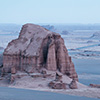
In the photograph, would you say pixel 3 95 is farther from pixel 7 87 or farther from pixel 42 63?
pixel 42 63

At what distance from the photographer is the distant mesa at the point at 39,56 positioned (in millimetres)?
30000

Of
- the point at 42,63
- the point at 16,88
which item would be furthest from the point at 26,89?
the point at 42,63

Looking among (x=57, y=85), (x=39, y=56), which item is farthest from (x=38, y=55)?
(x=57, y=85)

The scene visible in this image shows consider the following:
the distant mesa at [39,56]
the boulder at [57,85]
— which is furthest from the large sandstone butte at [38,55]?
the boulder at [57,85]

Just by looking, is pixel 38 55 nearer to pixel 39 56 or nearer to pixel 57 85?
pixel 39 56

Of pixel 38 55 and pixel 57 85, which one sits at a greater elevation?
pixel 38 55

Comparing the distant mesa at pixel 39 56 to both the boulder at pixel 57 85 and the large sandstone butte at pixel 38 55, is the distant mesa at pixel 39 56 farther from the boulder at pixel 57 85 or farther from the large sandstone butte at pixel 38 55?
the boulder at pixel 57 85

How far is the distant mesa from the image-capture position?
30.0 metres

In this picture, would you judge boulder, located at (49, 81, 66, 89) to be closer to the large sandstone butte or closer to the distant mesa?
the distant mesa

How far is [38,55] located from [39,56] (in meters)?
0.12

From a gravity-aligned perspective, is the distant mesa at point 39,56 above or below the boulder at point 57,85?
above

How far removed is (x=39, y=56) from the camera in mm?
30000

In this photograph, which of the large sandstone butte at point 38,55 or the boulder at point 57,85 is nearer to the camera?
the boulder at point 57,85

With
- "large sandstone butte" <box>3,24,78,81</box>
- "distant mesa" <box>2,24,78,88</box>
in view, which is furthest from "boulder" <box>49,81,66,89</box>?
"large sandstone butte" <box>3,24,78,81</box>
